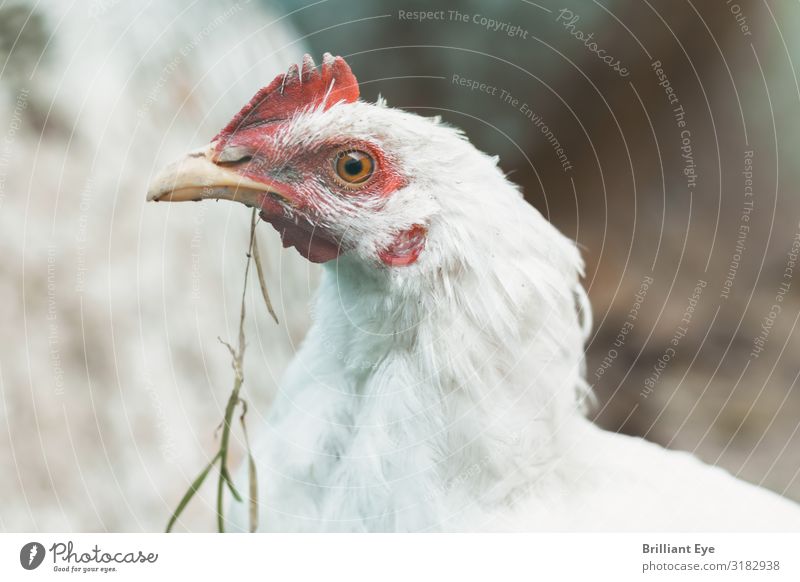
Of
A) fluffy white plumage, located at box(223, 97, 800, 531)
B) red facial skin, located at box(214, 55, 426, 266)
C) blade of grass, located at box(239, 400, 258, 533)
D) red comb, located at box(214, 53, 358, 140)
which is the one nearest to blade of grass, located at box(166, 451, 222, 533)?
blade of grass, located at box(239, 400, 258, 533)

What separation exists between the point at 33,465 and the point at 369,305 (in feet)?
3.08

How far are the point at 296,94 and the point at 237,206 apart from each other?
22.4 inches

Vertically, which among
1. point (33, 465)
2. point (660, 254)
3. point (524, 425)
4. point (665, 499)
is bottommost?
point (33, 465)

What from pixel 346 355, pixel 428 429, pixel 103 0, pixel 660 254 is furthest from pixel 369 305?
pixel 660 254

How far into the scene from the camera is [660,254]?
2.04 m

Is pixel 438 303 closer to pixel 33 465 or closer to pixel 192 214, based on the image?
pixel 192 214

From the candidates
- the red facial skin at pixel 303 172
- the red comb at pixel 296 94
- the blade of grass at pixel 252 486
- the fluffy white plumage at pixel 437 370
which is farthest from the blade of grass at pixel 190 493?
the red comb at pixel 296 94

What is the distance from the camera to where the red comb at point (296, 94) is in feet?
3.17

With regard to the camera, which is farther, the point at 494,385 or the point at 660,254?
the point at 660,254

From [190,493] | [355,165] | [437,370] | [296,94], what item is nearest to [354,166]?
[355,165]

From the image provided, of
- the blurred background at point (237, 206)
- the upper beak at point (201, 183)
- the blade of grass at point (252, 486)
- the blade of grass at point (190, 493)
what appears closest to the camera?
the upper beak at point (201, 183)

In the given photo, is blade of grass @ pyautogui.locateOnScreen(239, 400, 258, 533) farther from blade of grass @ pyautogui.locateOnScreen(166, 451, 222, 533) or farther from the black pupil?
the black pupil

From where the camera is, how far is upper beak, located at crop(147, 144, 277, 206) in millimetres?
938

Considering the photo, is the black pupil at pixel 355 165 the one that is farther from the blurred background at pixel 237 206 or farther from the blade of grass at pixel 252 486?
the blurred background at pixel 237 206
